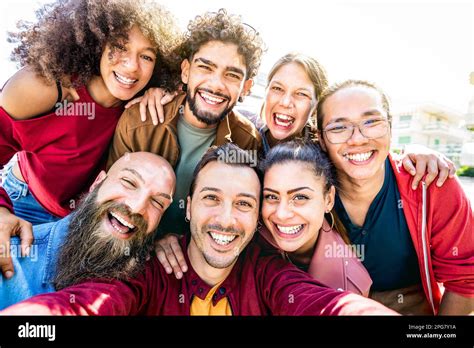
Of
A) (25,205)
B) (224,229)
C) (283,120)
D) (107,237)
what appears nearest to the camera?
(224,229)

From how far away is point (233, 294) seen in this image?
2.95 m

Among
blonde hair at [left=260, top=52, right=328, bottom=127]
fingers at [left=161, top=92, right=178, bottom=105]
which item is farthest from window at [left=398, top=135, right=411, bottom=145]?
fingers at [left=161, top=92, right=178, bottom=105]

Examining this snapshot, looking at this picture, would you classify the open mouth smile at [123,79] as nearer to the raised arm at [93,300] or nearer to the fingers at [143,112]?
the fingers at [143,112]

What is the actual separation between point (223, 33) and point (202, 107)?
0.61m

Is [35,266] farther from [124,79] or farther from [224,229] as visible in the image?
[124,79]

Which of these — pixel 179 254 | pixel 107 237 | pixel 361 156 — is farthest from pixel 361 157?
pixel 107 237

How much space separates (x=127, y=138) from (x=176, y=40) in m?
0.90

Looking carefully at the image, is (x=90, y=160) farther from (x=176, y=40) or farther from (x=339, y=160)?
(x=339, y=160)

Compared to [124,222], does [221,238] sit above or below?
below

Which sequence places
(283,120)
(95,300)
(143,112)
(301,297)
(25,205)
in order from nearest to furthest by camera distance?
(95,300) < (301,297) < (143,112) < (283,120) < (25,205)

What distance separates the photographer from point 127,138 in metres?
3.18

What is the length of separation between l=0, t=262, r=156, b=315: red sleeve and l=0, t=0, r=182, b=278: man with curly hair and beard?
62 centimetres

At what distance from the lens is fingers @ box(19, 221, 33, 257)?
300cm
